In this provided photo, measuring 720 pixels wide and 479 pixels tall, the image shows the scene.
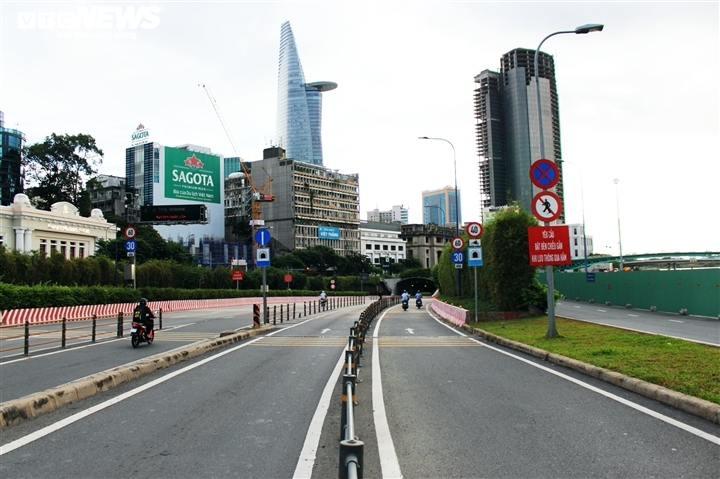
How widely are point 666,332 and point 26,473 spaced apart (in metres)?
19.2

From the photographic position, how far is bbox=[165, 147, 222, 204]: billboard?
3501 inches

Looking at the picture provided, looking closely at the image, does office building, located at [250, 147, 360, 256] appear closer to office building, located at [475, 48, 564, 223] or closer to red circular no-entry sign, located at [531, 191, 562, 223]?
office building, located at [475, 48, 564, 223]

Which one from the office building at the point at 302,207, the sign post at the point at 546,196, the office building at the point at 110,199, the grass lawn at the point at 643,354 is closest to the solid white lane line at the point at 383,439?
the grass lawn at the point at 643,354

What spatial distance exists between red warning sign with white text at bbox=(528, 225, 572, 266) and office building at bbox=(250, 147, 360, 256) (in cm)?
13516

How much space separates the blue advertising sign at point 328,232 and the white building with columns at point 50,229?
282 ft

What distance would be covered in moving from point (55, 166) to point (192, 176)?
19556 mm

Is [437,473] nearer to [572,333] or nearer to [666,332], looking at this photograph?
[572,333]

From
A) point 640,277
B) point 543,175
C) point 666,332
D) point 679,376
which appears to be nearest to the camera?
point 679,376

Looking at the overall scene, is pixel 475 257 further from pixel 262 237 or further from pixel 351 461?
pixel 351 461

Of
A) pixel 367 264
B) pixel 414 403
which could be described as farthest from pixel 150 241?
pixel 414 403

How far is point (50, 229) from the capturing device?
66125 millimetres

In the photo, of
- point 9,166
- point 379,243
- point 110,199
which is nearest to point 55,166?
point 9,166

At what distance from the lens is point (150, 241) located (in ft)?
322

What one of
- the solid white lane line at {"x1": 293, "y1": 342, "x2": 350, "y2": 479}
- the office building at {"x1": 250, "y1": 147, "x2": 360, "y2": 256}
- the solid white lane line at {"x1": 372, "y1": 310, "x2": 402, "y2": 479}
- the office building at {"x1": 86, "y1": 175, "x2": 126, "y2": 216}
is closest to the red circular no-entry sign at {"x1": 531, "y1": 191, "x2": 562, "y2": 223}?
the solid white lane line at {"x1": 372, "y1": 310, "x2": 402, "y2": 479}
